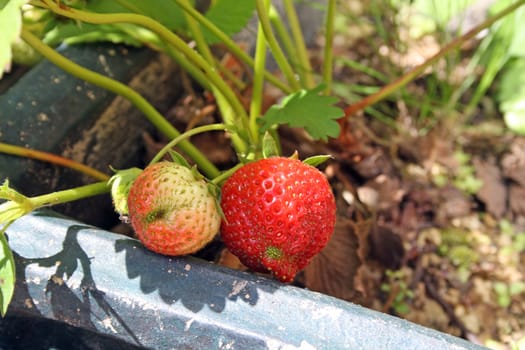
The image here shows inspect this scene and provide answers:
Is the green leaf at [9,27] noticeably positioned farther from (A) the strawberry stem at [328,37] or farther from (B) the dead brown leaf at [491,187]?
(B) the dead brown leaf at [491,187]

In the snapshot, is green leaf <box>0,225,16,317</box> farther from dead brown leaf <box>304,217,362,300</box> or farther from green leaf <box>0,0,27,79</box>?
dead brown leaf <box>304,217,362,300</box>

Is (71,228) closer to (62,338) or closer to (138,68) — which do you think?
(62,338)

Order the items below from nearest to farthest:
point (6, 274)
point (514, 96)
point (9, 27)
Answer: point (9, 27) < point (6, 274) < point (514, 96)

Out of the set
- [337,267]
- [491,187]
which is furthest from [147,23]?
[491,187]

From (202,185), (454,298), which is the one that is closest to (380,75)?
(454,298)

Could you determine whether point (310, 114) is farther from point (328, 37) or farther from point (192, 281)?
point (192, 281)
